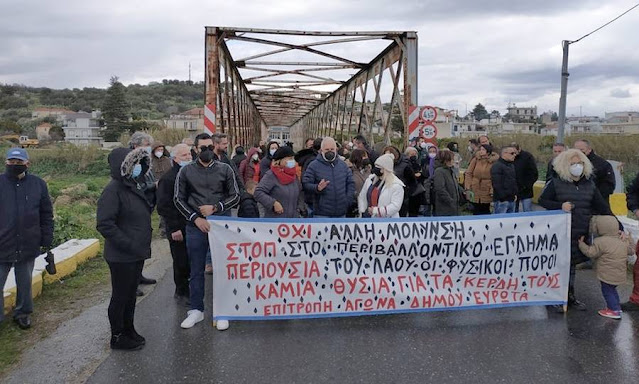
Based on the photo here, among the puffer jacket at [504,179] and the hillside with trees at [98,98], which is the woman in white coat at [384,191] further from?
the hillside with trees at [98,98]

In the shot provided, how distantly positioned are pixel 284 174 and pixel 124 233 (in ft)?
6.29

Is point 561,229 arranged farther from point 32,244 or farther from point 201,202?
point 32,244

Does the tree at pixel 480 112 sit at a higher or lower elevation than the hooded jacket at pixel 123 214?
higher

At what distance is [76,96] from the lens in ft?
534

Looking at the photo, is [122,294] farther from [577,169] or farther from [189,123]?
[189,123]

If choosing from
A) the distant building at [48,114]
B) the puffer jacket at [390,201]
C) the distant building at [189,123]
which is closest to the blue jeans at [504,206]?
the puffer jacket at [390,201]

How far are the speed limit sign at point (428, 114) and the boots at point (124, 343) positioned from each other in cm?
784

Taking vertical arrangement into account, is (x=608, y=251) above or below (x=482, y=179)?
below

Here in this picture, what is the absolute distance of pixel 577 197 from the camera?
5195mm

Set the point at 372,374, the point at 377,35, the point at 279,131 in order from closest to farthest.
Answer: the point at 372,374 → the point at 377,35 → the point at 279,131

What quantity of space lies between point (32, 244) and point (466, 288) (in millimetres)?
4344

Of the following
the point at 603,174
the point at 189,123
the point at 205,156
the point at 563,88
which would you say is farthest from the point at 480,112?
the point at 205,156

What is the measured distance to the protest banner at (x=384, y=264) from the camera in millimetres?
4754

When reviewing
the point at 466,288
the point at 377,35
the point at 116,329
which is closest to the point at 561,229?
the point at 466,288
